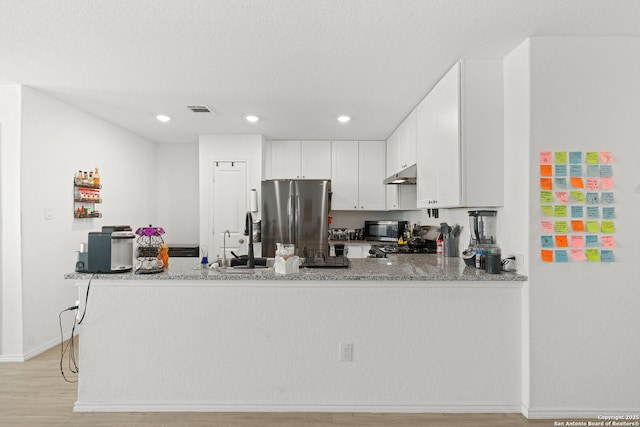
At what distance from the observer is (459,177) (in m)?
2.53

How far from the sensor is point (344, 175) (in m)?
5.20

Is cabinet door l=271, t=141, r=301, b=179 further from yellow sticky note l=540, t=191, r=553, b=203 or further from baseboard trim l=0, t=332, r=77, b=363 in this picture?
yellow sticky note l=540, t=191, r=553, b=203

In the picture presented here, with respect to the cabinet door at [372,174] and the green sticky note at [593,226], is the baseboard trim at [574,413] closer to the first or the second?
the green sticky note at [593,226]

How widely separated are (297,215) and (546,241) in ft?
9.32

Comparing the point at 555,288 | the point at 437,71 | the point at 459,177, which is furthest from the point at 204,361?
the point at 437,71

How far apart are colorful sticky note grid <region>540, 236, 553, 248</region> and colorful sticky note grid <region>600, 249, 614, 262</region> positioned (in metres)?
0.31

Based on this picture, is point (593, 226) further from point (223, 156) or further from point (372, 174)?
point (223, 156)

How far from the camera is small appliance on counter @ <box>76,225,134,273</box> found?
2275mm

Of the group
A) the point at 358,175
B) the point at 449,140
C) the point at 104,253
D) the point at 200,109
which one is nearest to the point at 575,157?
the point at 449,140

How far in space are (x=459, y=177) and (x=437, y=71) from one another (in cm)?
87

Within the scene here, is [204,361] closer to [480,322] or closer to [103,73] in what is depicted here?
[480,322]

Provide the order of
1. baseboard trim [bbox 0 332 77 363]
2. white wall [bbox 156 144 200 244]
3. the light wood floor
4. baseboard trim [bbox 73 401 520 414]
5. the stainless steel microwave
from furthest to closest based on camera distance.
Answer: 1. white wall [bbox 156 144 200 244]
2. the stainless steel microwave
3. baseboard trim [bbox 0 332 77 363]
4. baseboard trim [bbox 73 401 520 414]
5. the light wood floor

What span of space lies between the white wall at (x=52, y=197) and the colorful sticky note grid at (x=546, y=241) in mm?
4092

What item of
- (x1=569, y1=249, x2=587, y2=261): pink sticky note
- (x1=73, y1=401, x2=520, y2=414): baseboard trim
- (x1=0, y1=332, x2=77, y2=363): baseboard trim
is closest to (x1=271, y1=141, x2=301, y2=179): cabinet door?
(x1=0, y1=332, x2=77, y2=363): baseboard trim
